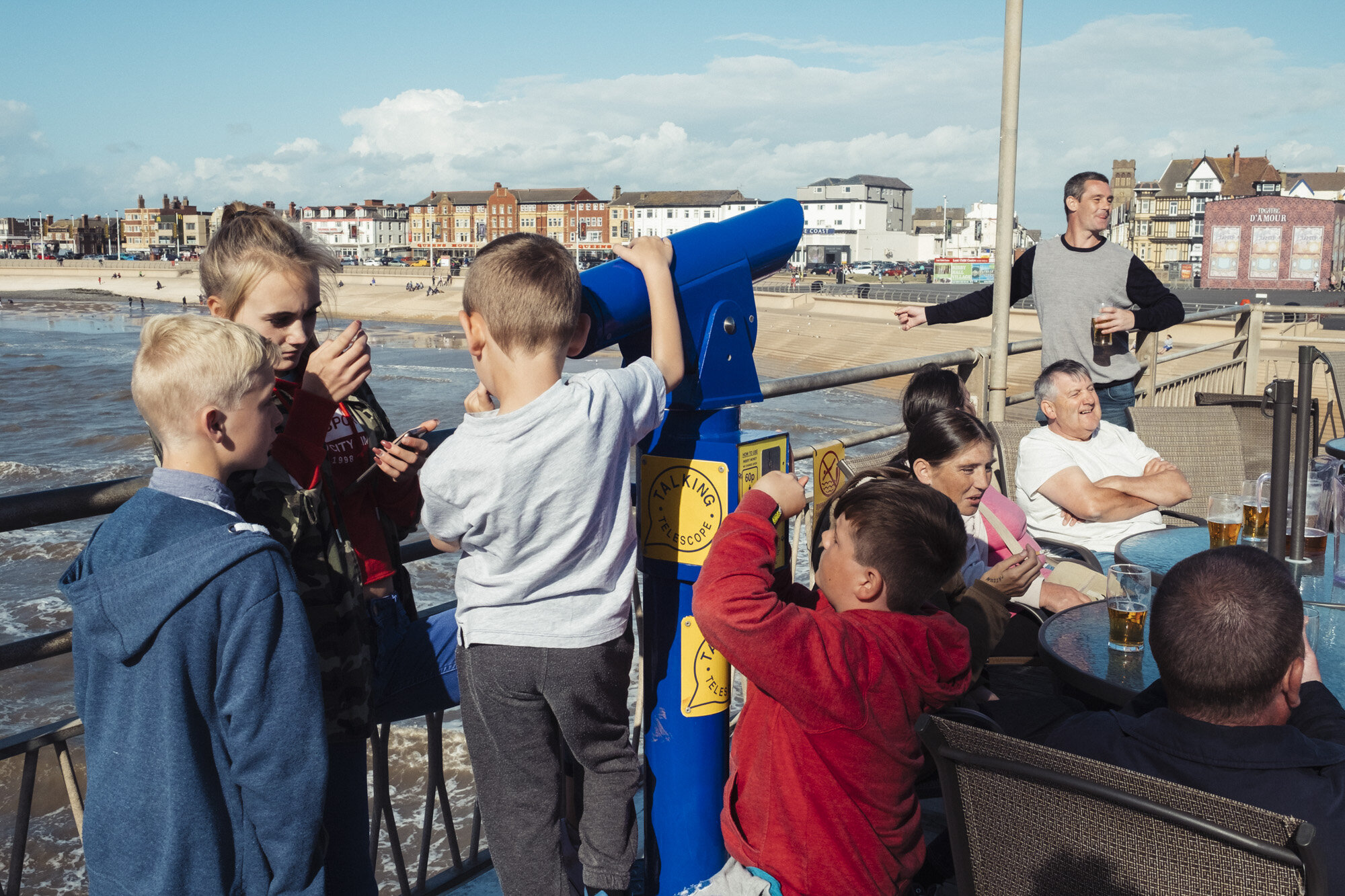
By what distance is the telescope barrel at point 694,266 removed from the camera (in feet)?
6.54

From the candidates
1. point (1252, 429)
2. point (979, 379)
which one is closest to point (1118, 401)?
point (979, 379)

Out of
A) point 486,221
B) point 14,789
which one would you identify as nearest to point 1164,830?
point 14,789

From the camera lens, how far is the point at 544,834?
6.49 ft

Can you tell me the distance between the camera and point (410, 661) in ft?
7.10

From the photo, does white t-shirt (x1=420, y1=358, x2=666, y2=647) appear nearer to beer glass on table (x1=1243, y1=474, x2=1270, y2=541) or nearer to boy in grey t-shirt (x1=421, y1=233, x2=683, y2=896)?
boy in grey t-shirt (x1=421, y1=233, x2=683, y2=896)

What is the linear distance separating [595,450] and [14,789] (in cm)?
696

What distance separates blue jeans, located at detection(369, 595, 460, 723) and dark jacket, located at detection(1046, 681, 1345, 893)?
1.23 m

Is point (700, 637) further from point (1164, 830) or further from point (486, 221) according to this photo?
point (486, 221)

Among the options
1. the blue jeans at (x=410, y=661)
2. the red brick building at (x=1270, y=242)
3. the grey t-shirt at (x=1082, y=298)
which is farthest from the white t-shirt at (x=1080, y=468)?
the red brick building at (x=1270, y=242)

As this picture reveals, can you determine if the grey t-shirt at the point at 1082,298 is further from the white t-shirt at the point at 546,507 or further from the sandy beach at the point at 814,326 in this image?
the white t-shirt at the point at 546,507

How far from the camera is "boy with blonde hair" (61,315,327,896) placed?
1499 mm

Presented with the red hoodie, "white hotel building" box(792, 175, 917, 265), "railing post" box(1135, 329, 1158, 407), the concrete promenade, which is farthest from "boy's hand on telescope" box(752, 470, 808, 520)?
"white hotel building" box(792, 175, 917, 265)

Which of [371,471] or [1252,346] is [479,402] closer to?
[371,471]

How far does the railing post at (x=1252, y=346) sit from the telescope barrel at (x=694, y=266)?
24.0 feet
